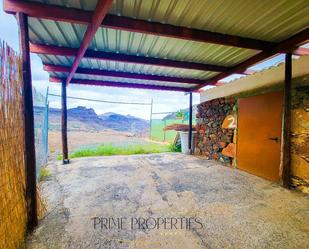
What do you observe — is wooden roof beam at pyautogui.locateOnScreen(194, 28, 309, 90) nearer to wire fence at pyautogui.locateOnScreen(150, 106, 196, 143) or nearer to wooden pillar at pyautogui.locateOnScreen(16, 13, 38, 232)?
wooden pillar at pyautogui.locateOnScreen(16, 13, 38, 232)

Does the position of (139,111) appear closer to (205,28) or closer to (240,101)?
(240,101)

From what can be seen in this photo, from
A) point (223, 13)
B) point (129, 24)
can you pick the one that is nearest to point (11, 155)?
point (129, 24)

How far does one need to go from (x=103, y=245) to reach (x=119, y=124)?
42.6 ft

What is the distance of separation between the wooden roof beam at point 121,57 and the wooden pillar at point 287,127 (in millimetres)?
1502

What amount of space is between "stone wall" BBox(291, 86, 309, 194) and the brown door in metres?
0.29

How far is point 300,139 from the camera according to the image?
10.5ft

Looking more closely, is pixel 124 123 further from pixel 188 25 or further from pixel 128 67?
pixel 188 25

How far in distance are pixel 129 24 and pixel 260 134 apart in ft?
11.6

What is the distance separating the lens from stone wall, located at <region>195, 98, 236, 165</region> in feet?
16.9

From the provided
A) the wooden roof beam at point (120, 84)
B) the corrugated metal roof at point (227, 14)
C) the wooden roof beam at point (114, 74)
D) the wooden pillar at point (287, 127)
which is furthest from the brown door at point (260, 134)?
the wooden roof beam at point (120, 84)

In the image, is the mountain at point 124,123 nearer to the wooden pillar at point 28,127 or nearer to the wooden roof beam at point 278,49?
the wooden roof beam at point 278,49

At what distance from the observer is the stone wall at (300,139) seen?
10.2 ft

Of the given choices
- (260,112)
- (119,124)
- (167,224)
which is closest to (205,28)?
(260,112)

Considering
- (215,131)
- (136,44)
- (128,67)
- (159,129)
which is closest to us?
(136,44)
